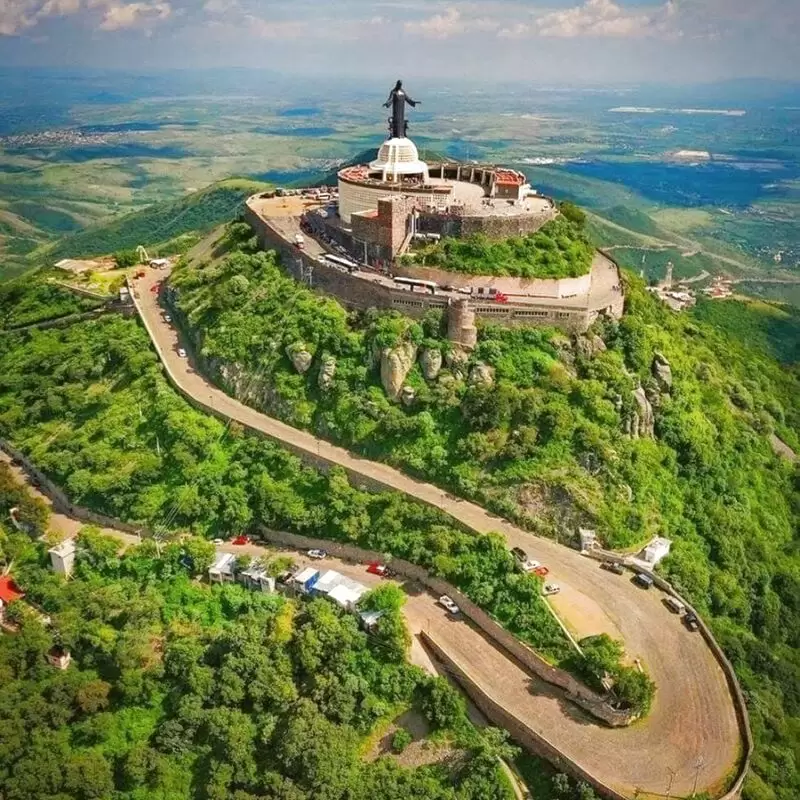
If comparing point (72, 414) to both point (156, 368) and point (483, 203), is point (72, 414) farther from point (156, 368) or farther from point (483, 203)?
point (483, 203)

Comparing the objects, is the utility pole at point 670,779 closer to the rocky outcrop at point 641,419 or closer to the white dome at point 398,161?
the rocky outcrop at point 641,419

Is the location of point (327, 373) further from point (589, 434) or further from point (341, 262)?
point (589, 434)

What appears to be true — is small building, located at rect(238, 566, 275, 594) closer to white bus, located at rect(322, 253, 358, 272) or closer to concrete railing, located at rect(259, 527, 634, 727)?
concrete railing, located at rect(259, 527, 634, 727)

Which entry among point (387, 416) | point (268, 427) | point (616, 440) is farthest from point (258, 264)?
point (616, 440)

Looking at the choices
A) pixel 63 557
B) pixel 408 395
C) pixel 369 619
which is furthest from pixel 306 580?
pixel 63 557

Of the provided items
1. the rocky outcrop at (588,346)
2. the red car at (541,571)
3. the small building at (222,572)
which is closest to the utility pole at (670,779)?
the red car at (541,571)

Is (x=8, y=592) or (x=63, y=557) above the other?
(x=63, y=557)
